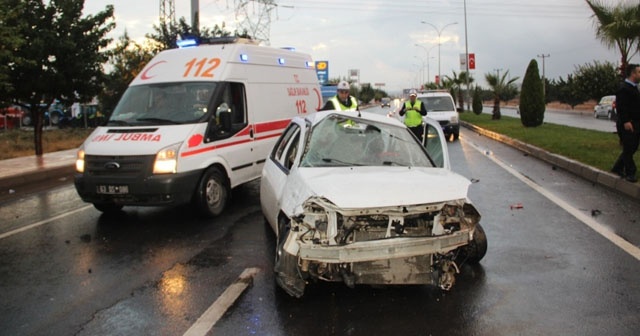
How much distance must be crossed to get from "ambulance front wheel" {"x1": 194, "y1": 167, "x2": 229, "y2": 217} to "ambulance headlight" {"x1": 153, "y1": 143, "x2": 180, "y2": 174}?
1.74 ft

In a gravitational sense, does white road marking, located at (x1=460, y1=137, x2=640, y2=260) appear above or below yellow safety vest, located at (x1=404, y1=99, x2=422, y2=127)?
below

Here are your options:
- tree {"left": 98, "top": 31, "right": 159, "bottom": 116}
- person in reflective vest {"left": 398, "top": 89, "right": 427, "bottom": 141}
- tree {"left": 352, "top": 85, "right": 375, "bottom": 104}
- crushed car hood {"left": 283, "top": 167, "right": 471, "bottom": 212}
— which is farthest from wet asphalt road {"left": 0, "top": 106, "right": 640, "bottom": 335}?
tree {"left": 352, "top": 85, "right": 375, "bottom": 104}

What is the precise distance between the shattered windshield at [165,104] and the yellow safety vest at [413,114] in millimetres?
5708

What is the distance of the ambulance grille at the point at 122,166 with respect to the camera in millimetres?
6996

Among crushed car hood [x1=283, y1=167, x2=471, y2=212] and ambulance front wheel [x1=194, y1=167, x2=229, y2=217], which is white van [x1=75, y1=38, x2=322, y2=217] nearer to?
ambulance front wheel [x1=194, y1=167, x2=229, y2=217]

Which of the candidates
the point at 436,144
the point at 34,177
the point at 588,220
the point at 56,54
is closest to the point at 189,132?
the point at 436,144

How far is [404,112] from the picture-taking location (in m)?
12.8

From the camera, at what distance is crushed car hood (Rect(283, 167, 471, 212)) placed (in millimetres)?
4168

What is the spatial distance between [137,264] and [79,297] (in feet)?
3.16

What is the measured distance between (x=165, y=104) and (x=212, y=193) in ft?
4.92

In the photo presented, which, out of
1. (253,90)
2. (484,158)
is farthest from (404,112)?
(253,90)

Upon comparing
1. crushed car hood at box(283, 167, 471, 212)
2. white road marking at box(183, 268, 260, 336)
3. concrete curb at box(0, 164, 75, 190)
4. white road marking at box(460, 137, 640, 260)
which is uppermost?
crushed car hood at box(283, 167, 471, 212)

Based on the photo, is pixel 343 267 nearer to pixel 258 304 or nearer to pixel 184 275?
pixel 258 304

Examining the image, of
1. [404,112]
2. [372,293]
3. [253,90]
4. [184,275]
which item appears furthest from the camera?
[404,112]
